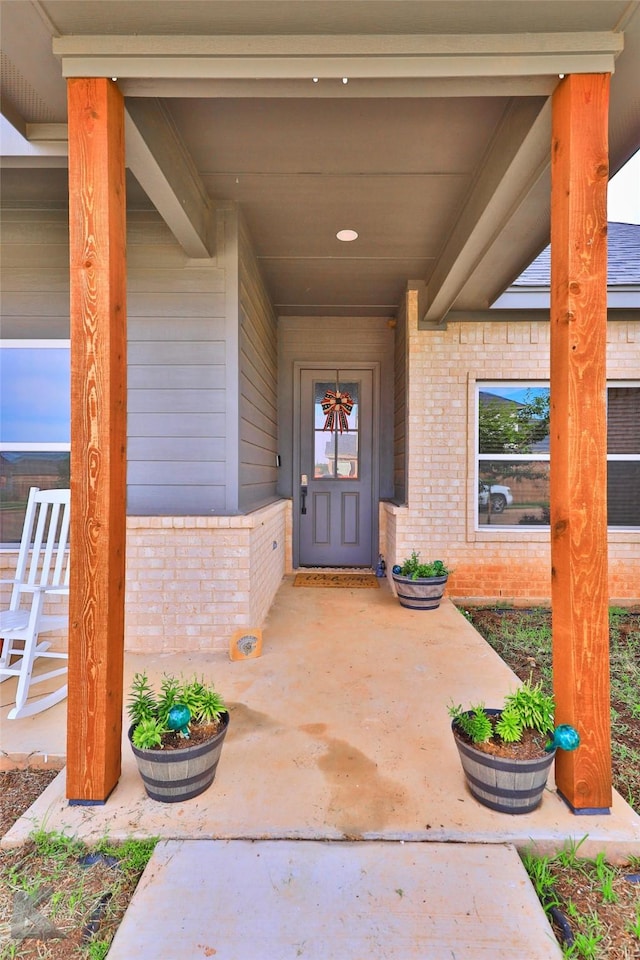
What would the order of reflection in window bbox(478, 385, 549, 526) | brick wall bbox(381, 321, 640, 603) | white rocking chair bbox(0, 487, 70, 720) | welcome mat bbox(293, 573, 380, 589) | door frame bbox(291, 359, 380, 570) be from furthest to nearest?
1. door frame bbox(291, 359, 380, 570)
2. welcome mat bbox(293, 573, 380, 589)
3. reflection in window bbox(478, 385, 549, 526)
4. brick wall bbox(381, 321, 640, 603)
5. white rocking chair bbox(0, 487, 70, 720)

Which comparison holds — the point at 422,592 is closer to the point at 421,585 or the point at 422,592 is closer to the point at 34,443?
the point at 421,585

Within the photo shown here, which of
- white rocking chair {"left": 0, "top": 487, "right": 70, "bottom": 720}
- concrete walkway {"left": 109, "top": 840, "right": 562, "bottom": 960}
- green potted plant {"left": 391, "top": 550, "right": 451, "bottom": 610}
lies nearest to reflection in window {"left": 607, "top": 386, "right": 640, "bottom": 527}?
green potted plant {"left": 391, "top": 550, "right": 451, "bottom": 610}

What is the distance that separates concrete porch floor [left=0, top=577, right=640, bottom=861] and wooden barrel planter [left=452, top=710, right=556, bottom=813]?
0.14ft

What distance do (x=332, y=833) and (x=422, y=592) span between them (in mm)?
2423

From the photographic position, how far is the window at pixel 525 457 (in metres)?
4.33

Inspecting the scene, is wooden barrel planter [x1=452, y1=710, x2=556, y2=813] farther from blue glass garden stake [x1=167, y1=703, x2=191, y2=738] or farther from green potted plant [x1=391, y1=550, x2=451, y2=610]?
green potted plant [x1=391, y1=550, x2=451, y2=610]

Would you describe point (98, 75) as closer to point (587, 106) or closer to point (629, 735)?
point (587, 106)

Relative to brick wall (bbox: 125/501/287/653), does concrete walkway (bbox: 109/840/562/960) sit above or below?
below

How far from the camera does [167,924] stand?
1.17m

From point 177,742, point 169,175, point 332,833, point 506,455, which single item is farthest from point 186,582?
point 506,455

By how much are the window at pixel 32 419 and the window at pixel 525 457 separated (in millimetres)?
3492

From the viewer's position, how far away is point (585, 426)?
1.59m

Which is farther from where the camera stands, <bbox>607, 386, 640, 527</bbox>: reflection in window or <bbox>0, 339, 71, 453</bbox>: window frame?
<bbox>607, 386, 640, 527</bbox>: reflection in window

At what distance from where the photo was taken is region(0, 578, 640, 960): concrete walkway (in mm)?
1145
